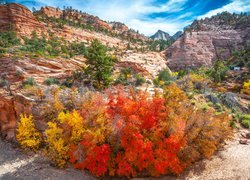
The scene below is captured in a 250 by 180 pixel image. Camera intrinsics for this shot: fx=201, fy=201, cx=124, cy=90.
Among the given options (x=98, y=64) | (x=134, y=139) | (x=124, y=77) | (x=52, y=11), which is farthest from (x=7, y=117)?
(x=52, y=11)

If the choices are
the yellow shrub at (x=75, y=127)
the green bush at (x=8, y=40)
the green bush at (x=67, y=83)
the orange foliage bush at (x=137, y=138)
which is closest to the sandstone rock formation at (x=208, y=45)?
the green bush at (x=67, y=83)

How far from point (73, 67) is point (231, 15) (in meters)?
107

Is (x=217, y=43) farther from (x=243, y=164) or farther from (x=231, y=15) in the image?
(x=243, y=164)

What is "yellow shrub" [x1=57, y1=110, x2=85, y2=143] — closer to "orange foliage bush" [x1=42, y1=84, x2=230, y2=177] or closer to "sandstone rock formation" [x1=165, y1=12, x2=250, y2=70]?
"orange foliage bush" [x1=42, y1=84, x2=230, y2=177]

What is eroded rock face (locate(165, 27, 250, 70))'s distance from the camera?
87.3 m

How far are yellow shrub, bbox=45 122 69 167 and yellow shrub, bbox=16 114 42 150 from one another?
3.43 meters

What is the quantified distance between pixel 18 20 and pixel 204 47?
80.3 meters

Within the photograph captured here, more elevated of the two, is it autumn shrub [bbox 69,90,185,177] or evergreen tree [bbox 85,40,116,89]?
evergreen tree [bbox 85,40,116,89]

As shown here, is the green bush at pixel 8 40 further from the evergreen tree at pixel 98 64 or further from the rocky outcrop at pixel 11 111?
the evergreen tree at pixel 98 64

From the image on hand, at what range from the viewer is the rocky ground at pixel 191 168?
19.4m

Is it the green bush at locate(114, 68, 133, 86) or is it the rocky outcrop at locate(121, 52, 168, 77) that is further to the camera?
the rocky outcrop at locate(121, 52, 168, 77)

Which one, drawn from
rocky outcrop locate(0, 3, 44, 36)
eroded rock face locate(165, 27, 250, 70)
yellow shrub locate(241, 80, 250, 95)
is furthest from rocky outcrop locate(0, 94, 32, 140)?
eroded rock face locate(165, 27, 250, 70)

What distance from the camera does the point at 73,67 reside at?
47.4m

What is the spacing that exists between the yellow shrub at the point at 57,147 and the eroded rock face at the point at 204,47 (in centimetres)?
7086
